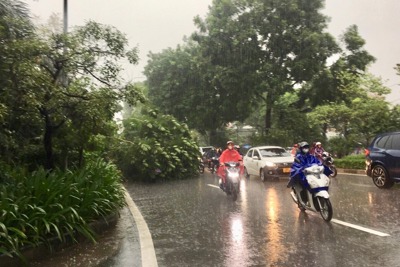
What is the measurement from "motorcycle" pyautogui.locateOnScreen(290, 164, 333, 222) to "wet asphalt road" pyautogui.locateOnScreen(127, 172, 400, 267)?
22cm

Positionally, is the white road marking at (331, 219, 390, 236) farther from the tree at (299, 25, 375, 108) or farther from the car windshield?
the tree at (299, 25, 375, 108)

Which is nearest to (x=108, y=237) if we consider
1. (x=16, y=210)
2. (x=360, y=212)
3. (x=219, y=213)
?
(x=16, y=210)

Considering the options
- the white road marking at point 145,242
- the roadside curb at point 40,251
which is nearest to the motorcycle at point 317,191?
the white road marking at point 145,242

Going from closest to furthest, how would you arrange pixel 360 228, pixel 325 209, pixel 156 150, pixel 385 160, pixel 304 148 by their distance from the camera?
pixel 360 228 < pixel 325 209 < pixel 304 148 < pixel 385 160 < pixel 156 150

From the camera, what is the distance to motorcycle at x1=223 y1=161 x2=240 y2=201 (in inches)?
446

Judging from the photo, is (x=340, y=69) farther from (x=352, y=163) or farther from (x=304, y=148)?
(x=304, y=148)

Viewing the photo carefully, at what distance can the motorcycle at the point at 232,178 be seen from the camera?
1132cm

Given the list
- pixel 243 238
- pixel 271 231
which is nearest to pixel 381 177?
pixel 271 231

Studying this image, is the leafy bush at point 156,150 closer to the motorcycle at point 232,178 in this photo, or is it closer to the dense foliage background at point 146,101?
the dense foliage background at point 146,101

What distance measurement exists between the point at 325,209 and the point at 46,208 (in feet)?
16.6

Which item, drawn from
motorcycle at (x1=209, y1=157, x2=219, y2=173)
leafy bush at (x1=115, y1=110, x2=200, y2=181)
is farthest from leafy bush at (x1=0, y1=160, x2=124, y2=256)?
motorcycle at (x1=209, y1=157, x2=219, y2=173)

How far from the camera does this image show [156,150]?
18.8 meters

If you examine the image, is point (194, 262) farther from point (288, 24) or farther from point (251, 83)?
point (288, 24)

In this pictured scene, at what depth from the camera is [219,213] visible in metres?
8.93
